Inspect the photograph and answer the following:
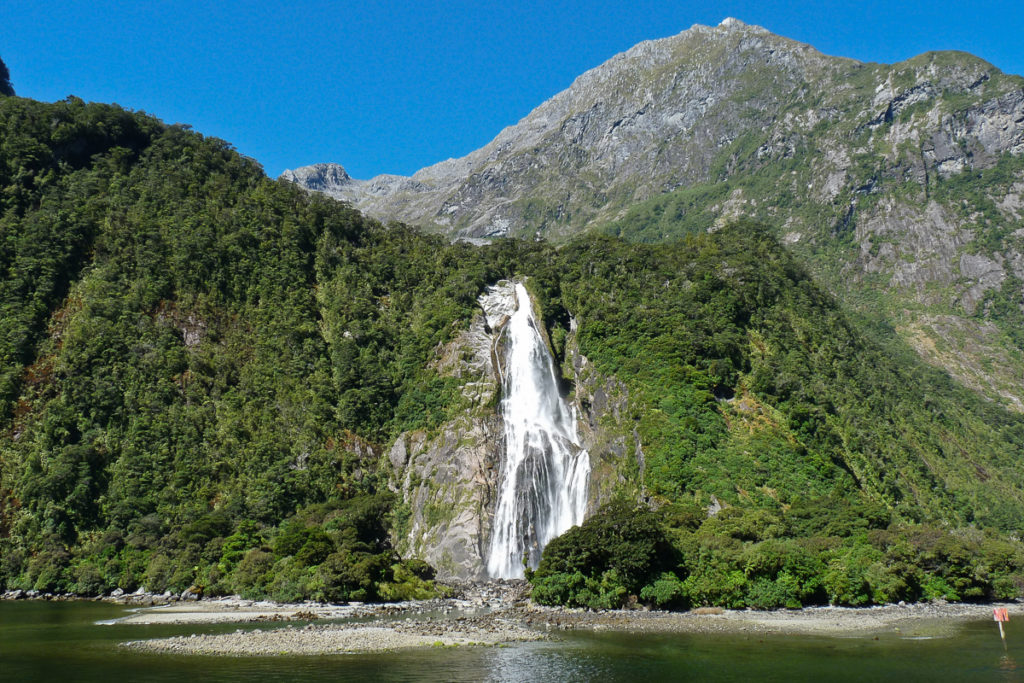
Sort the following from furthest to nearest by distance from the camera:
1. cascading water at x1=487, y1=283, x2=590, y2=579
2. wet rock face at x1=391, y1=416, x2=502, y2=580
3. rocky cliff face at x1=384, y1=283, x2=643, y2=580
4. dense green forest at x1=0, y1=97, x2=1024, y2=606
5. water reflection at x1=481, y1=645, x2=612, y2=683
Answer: rocky cliff face at x1=384, y1=283, x2=643, y2=580, cascading water at x1=487, y1=283, x2=590, y2=579, wet rock face at x1=391, y1=416, x2=502, y2=580, dense green forest at x1=0, y1=97, x2=1024, y2=606, water reflection at x1=481, y1=645, x2=612, y2=683

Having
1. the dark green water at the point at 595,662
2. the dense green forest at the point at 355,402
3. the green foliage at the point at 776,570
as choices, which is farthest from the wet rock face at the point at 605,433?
the dark green water at the point at 595,662

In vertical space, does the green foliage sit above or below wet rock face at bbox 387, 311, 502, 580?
below

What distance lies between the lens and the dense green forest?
44406 mm

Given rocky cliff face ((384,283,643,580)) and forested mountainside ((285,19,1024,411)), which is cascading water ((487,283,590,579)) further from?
forested mountainside ((285,19,1024,411))

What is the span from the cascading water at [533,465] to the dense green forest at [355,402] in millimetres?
5781

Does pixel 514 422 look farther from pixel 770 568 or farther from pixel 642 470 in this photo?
pixel 770 568

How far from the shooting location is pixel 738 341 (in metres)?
69.0

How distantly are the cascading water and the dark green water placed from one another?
74.6 feet

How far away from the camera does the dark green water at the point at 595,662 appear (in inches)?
993

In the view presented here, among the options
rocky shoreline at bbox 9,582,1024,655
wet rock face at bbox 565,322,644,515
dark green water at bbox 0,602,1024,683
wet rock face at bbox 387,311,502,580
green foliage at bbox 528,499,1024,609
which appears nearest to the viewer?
dark green water at bbox 0,602,1024,683

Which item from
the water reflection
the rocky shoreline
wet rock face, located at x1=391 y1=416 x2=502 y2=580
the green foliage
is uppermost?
wet rock face, located at x1=391 y1=416 x2=502 y2=580

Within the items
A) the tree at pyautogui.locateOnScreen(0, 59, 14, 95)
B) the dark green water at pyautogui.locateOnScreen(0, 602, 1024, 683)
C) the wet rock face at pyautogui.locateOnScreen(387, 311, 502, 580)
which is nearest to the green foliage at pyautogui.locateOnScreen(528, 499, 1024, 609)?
the dark green water at pyautogui.locateOnScreen(0, 602, 1024, 683)

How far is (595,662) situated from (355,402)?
46.6 metres

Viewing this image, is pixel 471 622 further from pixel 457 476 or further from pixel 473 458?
pixel 473 458
